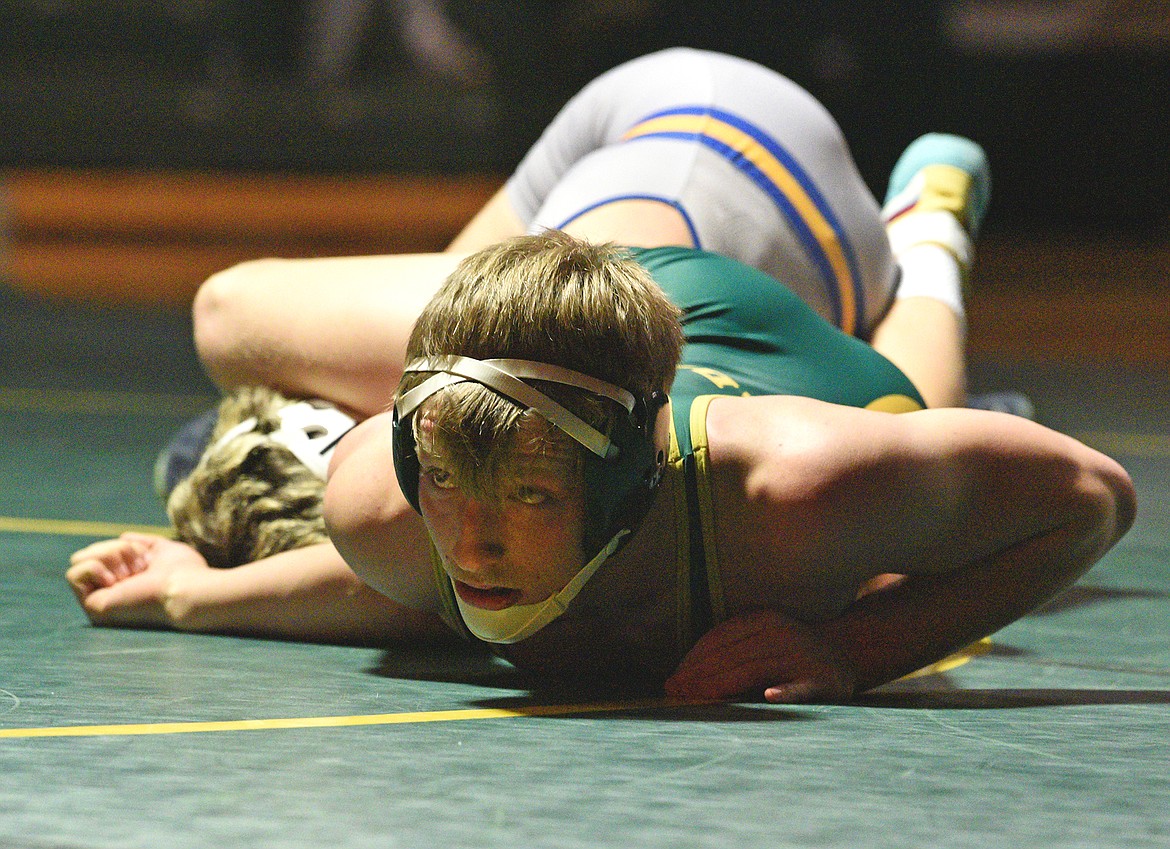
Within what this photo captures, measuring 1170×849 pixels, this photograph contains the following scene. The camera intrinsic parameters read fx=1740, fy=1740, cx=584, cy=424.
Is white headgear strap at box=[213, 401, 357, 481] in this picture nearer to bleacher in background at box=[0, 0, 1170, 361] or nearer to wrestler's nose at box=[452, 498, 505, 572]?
wrestler's nose at box=[452, 498, 505, 572]

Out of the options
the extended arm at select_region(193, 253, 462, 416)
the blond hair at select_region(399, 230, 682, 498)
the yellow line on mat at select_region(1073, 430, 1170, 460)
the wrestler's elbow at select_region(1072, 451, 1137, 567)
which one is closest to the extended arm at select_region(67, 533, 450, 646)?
the extended arm at select_region(193, 253, 462, 416)

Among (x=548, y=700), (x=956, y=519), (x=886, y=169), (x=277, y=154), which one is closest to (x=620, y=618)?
(x=548, y=700)

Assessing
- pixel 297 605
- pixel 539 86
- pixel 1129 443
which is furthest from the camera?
pixel 539 86

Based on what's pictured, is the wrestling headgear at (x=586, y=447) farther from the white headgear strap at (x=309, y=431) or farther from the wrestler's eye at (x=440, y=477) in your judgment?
the white headgear strap at (x=309, y=431)

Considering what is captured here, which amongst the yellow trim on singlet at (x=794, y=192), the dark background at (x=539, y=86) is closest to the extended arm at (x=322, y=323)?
the yellow trim on singlet at (x=794, y=192)

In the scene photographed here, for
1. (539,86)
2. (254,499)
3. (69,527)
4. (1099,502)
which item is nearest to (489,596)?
(254,499)

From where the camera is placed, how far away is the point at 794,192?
2789mm

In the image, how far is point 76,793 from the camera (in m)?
1.39

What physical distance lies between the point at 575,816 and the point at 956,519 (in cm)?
67

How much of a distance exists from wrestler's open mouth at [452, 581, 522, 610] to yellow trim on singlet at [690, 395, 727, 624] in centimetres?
22

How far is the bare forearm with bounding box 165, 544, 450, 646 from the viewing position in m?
2.09

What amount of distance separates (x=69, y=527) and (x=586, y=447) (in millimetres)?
1534

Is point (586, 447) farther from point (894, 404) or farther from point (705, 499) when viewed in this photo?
point (894, 404)

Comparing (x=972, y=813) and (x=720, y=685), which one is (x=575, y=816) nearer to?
(x=972, y=813)
